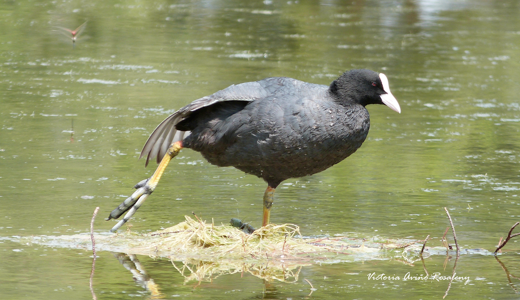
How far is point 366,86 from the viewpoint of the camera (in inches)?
241

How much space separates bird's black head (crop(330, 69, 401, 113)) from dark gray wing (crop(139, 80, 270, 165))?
21.0 inches

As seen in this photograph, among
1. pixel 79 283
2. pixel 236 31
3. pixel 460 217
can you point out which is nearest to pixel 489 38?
pixel 236 31

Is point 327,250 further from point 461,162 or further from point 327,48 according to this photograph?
point 327,48

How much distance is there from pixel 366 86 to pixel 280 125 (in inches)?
30.1

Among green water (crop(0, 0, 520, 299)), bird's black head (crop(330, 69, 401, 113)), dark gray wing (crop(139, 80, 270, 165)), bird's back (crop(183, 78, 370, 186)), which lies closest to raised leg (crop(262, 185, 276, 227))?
Result: bird's back (crop(183, 78, 370, 186))

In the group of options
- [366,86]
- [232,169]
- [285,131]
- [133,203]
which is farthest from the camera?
[232,169]

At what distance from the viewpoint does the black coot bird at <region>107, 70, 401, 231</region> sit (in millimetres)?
5758

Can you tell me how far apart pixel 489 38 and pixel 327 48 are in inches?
143

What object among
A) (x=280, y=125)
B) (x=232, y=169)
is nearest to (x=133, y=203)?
(x=280, y=125)

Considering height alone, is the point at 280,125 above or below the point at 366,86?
below

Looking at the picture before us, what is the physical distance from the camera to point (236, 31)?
17469 millimetres

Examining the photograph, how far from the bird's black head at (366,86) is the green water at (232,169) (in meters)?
0.95

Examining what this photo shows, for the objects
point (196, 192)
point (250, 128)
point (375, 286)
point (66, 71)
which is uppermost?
point (250, 128)

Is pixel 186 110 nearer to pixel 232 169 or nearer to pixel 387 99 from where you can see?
pixel 387 99
